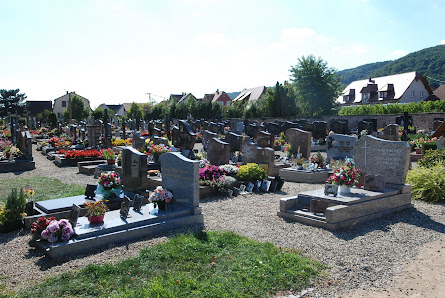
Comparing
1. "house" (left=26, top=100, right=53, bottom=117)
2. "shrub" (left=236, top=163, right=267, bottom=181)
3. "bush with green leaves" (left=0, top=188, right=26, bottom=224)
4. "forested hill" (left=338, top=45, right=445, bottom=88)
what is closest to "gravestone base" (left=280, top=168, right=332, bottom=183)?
"shrub" (left=236, top=163, right=267, bottom=181)

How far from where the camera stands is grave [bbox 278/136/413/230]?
829 cm

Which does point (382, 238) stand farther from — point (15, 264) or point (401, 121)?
point (401, 121)

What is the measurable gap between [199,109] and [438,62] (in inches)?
3034

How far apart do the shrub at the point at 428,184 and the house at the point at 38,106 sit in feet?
264

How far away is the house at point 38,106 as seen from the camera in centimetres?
7794

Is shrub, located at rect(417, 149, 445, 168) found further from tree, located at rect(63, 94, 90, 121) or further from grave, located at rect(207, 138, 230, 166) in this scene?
tree, located at rect(63, 94, 90, 121)

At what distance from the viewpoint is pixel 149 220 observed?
760cm

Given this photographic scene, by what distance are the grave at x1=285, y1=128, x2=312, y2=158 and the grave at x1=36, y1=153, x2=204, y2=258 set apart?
34.7 feet

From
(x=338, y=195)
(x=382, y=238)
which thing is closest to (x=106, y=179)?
(x=338, y=195)

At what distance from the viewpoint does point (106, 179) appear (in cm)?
948

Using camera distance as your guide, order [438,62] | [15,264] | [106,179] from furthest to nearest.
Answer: [438,62] → [106,179] → [15,264]

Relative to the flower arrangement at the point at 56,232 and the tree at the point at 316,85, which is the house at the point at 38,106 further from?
the flower arrangement at the point at 56,232

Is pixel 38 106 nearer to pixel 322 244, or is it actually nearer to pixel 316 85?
pixel 316 85

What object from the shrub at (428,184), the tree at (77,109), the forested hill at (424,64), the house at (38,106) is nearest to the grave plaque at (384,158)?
the shrub at (428,184)
